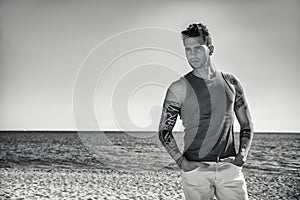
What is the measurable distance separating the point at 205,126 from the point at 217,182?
0.57 ft

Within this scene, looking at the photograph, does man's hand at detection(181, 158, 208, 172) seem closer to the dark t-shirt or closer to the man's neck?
the dark t-shirt

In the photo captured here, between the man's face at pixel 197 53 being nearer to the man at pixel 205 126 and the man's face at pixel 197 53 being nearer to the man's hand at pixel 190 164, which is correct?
the man at pixel 205 126

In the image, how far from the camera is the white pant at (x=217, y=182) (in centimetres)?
123

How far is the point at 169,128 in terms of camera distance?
1.30 metres

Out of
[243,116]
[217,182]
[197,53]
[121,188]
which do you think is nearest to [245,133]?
[243,116]

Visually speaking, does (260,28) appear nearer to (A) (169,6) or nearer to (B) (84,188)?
(A) (169,6)

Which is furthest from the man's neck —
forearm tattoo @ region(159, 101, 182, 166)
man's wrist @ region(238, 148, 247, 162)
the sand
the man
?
the sand

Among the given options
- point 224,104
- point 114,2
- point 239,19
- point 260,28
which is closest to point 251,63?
point 260,28

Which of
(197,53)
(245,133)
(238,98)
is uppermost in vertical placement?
(197,53)

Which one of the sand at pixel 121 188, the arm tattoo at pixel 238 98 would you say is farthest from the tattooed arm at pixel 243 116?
the sand at pixel 121 188

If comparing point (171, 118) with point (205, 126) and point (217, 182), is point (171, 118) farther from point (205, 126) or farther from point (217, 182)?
point (217, 182)

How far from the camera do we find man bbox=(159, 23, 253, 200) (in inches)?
48.3

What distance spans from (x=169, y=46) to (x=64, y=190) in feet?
6.63

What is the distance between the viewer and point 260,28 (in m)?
5.36
